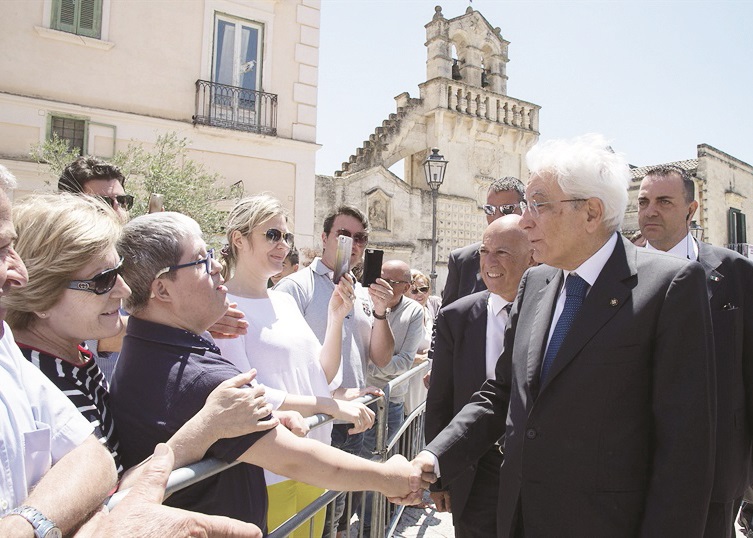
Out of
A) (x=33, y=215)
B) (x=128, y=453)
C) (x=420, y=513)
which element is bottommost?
(x=420, y=513)

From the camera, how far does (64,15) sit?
1214cm

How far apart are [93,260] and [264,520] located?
1115 millimetres

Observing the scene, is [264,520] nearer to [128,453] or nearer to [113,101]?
[128,453]

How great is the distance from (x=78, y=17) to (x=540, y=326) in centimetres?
1328

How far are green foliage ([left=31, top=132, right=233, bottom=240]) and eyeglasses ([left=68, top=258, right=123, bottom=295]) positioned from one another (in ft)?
30.3

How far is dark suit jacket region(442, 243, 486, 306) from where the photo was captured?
453 centimetres

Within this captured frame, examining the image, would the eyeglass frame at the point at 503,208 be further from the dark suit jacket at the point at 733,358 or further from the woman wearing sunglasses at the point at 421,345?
the dark suit jacket at the point at 733,358

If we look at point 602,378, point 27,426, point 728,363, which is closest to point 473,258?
point 728,363

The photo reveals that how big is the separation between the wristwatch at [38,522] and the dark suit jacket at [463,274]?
3404 mm

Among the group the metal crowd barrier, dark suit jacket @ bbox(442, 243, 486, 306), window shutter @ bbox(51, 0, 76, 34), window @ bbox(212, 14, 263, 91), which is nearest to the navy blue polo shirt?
the metal crowd barrier

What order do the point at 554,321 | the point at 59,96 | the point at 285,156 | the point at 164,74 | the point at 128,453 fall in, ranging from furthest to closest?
the point at 285,156 → the point at 164,74 → the point at 59,96 → the point at 554,321 → the point at 128,453

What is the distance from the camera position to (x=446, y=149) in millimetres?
23094

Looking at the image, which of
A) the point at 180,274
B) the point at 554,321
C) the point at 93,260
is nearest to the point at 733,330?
the point at 554,321

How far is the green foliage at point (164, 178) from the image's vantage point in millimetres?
10953
